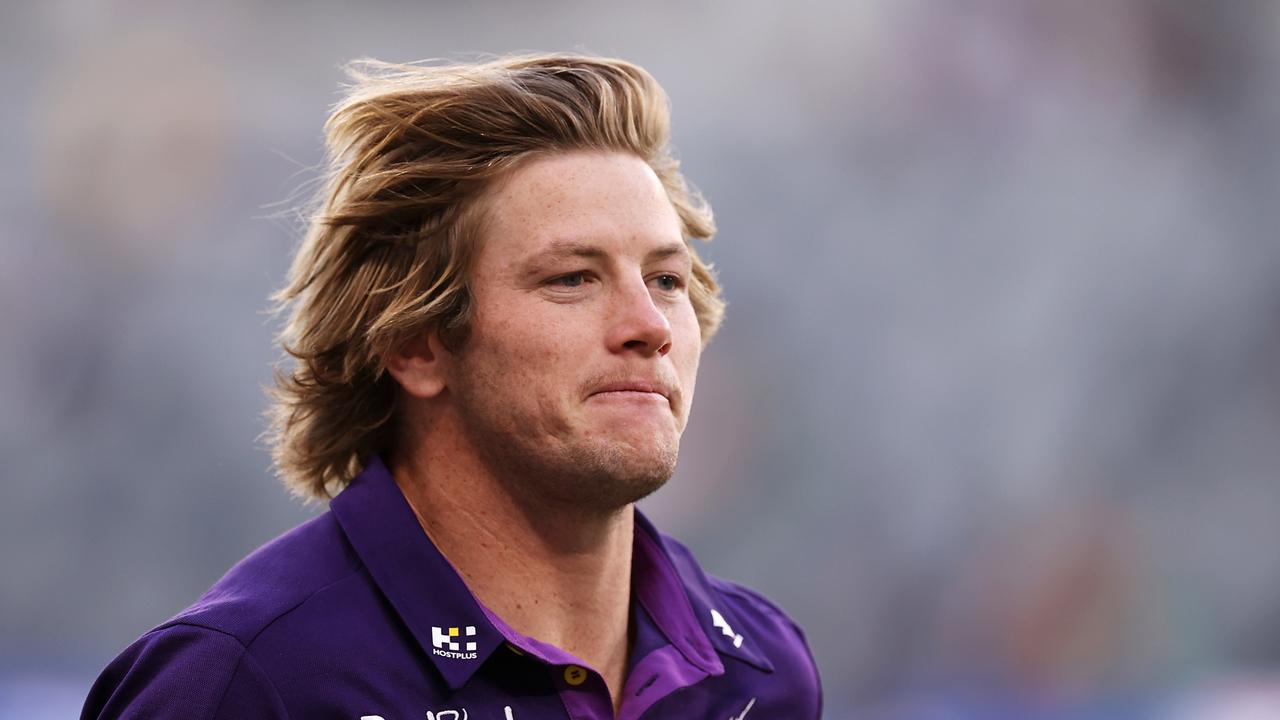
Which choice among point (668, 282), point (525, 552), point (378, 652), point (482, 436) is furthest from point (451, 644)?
point (668, 282)

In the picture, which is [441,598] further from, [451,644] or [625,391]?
[625,391]

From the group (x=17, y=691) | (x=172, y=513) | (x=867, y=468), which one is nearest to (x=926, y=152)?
(x=867, y=468)

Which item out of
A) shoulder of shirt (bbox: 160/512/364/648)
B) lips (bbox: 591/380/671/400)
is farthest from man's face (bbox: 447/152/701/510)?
shoulder of shirt (bbox: 160/512/364/648)

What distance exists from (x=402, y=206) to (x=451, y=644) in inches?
28.7

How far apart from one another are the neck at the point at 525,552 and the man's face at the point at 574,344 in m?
0.05

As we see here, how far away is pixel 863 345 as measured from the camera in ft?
22.2

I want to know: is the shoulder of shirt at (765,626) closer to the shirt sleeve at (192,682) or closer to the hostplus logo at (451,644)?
the hostplus logo at (451,644)

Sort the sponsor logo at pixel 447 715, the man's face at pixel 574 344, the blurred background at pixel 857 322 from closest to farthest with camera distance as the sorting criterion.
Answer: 1. the sponsor logo at pixel 447 715
2. the man's face at pixel 574 344
3. the blurred background at pixel 857 322

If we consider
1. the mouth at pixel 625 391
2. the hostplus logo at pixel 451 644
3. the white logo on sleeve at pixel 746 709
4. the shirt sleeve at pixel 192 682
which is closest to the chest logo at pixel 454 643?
the hostplus logo at pixel 451 644

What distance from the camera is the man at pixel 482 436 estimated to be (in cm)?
203

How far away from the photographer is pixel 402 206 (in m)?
2.31

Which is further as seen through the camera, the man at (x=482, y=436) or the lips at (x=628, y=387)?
the lips at (x=628, y=387)

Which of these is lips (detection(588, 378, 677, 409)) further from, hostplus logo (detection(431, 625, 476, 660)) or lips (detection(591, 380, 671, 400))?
hostplus logo (detection(431, 625, 476, 660))

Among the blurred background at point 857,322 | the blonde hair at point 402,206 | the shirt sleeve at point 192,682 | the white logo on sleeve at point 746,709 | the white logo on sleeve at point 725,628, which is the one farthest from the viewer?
the blurred background at point 857,322
